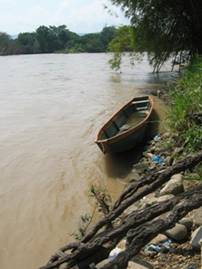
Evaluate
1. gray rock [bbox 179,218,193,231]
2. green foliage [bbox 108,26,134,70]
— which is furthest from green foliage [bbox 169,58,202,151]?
green foliage [bbox 108,26,134,70]

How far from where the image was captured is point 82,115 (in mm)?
14086

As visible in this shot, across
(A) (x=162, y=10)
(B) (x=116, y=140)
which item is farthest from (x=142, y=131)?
(A) (x=162, y=10)

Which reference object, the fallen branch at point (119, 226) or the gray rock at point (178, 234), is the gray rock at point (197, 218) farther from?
the fallen branch at point (119, 226)

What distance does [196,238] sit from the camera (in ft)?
11.9

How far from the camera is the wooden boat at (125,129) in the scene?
8133 mm

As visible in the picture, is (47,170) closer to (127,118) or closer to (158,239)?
(127,118)

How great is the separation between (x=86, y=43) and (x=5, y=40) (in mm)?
16819

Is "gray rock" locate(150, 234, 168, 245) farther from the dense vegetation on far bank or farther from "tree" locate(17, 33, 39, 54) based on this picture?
"tree" locate(17, 33, 39, 54)

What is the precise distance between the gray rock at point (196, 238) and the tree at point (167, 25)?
14.5 m

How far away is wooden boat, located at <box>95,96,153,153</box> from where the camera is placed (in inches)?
320

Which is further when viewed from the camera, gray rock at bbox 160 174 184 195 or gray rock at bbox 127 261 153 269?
gray rock at bbox 160 174 184 195

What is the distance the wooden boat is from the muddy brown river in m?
0.39

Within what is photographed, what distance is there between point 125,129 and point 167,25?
969 centimetres

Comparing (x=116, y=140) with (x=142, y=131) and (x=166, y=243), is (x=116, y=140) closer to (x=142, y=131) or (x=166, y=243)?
(x=142, y=131)
